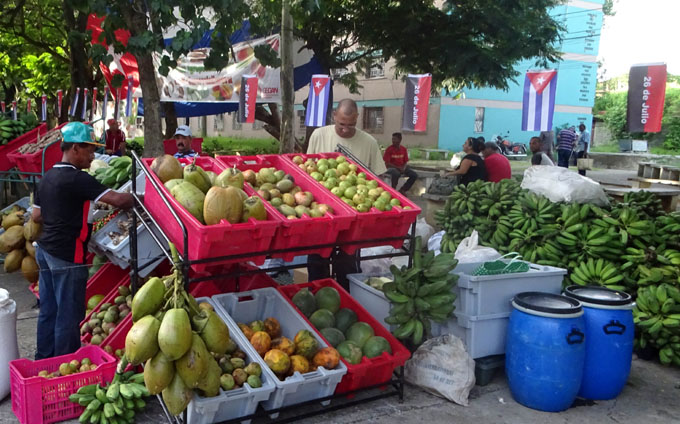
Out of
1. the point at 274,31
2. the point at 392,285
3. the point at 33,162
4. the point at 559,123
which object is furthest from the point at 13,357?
the point at 559,123

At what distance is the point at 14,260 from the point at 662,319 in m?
6.69

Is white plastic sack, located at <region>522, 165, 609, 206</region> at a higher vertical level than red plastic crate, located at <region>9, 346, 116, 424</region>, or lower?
higher

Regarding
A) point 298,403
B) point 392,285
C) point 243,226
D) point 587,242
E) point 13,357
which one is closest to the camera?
point 243,226

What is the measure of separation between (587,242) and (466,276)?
1833 mm

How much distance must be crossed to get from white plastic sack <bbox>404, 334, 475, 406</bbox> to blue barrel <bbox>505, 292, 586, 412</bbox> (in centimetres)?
36

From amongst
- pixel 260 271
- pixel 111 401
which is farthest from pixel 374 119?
pixel 111 401

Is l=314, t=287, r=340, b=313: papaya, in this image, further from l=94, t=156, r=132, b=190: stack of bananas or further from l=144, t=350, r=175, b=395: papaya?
l=94, t=156, r=132, b=190: stack of bananas

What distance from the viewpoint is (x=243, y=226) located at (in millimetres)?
3387

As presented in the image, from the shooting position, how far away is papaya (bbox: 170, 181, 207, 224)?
344cm

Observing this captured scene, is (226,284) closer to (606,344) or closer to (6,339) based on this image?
(6,339)

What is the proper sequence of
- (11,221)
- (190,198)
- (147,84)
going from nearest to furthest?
(190,198)
(11,221)
(147,84)

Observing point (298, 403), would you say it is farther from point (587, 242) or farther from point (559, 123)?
point (559, 123)

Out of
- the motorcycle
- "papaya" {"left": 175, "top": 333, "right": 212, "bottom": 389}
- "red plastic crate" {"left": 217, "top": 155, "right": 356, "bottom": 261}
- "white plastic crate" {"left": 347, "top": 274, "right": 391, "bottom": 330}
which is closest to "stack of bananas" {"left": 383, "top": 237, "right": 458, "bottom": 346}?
"white plastic crate" {"left": 347, "top": 274, "right": 391, "bottom": 330}

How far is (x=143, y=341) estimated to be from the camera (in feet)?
9.20
